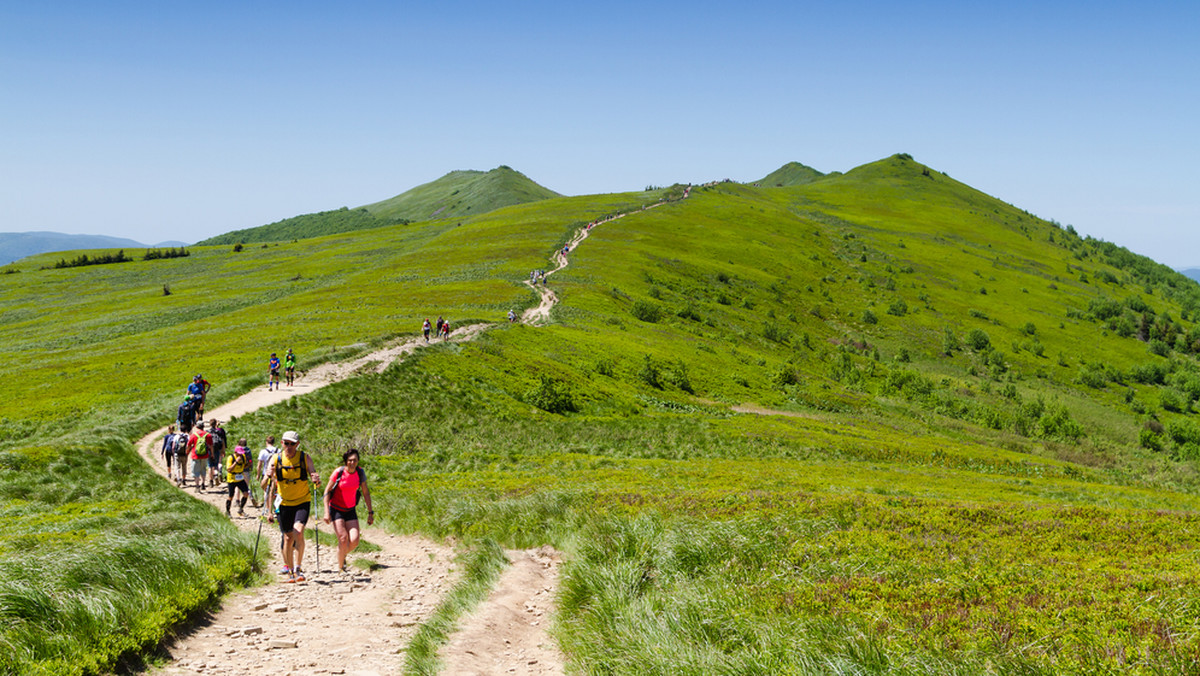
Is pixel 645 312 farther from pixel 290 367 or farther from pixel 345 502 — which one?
pixel 345 502

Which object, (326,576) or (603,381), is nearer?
(326,576)

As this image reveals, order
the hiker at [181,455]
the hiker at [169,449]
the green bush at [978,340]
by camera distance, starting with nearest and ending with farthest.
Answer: the hiker at [181,455], the hiker at [169,449], the green bush at [978,340]

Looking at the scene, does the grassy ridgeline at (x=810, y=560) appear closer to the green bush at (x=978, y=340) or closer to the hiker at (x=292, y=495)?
the hiker at (x=292, y=495)

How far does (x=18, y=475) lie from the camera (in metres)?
20.5

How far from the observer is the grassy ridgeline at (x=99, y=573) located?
25.9ft

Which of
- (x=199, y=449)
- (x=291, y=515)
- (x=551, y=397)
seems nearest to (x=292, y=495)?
(x=291, y=515)

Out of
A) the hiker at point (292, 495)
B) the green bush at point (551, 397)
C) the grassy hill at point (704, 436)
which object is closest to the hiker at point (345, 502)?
the hiker at point (292, 495)

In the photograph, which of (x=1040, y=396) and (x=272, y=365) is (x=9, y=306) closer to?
(x=272, y=365)

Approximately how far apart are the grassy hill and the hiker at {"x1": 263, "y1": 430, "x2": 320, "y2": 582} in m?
1.23

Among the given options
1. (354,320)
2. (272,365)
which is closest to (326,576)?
(272,365)

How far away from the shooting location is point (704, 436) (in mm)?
43000

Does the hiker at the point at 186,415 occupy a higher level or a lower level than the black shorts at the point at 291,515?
lower

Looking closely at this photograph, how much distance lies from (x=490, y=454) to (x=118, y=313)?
82.6 meters

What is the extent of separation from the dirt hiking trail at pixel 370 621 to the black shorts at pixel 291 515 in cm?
107
